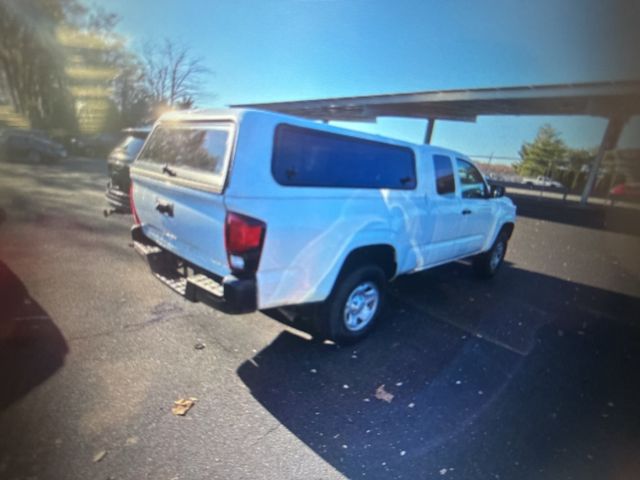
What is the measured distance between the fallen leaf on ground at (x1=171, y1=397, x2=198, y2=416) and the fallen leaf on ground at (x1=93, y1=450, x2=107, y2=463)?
17.4 inches

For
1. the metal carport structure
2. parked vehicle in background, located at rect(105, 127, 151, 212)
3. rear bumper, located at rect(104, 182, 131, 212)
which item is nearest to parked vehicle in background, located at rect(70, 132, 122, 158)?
the metal carport structure

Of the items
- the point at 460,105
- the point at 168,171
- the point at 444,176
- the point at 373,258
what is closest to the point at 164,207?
the point at 168,171

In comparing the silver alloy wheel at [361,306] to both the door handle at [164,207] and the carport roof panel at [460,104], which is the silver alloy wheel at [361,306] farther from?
the carport roof panel at [460,104]

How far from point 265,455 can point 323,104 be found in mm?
24042

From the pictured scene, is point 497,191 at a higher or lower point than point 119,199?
higher

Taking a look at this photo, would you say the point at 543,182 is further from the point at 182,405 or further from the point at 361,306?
the point at 182,405

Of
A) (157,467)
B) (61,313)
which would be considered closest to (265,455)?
(157,467)

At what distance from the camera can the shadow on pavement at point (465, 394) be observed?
2.14 m

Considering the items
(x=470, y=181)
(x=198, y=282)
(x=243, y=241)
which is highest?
(x=470, y=181)

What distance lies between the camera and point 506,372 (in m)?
3.05

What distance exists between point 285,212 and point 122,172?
18.7ft

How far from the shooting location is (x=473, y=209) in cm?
469

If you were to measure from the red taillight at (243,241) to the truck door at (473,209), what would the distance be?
3.19m

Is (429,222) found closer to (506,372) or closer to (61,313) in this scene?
(506,372)
